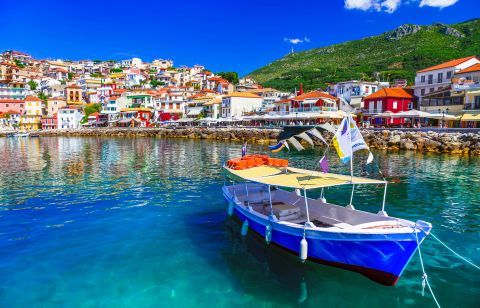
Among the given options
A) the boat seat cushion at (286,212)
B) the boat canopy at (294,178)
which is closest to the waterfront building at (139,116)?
the boat canopy at (294,178)

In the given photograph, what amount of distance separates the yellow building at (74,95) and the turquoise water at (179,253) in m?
120

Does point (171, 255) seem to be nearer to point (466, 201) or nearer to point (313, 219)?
point (313, 219)

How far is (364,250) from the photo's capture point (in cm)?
905

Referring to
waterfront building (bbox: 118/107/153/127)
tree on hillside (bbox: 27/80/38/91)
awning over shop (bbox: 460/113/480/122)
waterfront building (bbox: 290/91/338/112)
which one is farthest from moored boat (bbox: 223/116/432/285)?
tree on hillside (bbox: 27/80/38/91)

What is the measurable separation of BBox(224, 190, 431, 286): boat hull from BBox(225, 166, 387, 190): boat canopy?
1.57 metres

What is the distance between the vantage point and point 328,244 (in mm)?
9648

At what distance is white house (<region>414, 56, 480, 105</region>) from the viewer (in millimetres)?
62438

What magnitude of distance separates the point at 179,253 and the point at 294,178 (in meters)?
5.07

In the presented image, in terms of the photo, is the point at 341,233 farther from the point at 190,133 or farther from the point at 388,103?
the point at 190,133

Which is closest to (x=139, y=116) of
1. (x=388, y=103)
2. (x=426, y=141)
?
(x=388, y=103)

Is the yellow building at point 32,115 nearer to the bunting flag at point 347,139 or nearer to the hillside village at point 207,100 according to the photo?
the hillside village at point 207,100

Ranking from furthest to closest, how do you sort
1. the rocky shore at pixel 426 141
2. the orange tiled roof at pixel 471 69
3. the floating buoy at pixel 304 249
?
the orange tiled roof at pixel 471 69
the rocky shore at pixel 426 141
the floating buoy at pixel 304 249

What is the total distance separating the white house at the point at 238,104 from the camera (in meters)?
89.3

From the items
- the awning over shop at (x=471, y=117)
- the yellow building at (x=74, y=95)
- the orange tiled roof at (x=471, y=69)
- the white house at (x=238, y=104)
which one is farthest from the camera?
the yellow building at (x=74, y=95)
